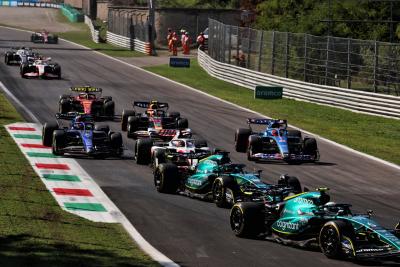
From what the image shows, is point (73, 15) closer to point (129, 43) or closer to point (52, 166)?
point (129, 43)

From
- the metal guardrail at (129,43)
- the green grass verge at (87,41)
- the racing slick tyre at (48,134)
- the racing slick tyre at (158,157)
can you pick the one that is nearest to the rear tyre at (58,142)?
the racing slick tyre at (48,134)

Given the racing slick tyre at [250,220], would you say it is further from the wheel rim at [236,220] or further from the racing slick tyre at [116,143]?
the racing slick tyre at [116,143]

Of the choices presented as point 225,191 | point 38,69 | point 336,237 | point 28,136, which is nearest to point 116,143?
point 28,136

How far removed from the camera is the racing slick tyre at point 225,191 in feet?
61.1

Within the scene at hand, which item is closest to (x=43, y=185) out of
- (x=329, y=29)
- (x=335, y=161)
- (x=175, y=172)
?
(x=175, y=172)

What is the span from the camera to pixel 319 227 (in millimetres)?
15617

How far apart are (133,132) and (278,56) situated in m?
18.1

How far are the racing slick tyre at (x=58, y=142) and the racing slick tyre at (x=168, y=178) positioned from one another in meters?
5.85

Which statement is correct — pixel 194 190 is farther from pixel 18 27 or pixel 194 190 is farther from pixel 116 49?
pixel 18 27

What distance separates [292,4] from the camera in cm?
6247

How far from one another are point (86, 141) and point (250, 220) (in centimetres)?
1079

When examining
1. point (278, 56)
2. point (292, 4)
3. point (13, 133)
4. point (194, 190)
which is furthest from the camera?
point (292, 4)

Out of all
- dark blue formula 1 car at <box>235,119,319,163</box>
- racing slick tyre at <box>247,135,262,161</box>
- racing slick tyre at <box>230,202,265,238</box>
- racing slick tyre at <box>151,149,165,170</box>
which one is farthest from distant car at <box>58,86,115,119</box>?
racing slick tyre at <box>230,202,265,238</box>

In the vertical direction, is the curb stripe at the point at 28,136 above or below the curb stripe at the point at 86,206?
below
